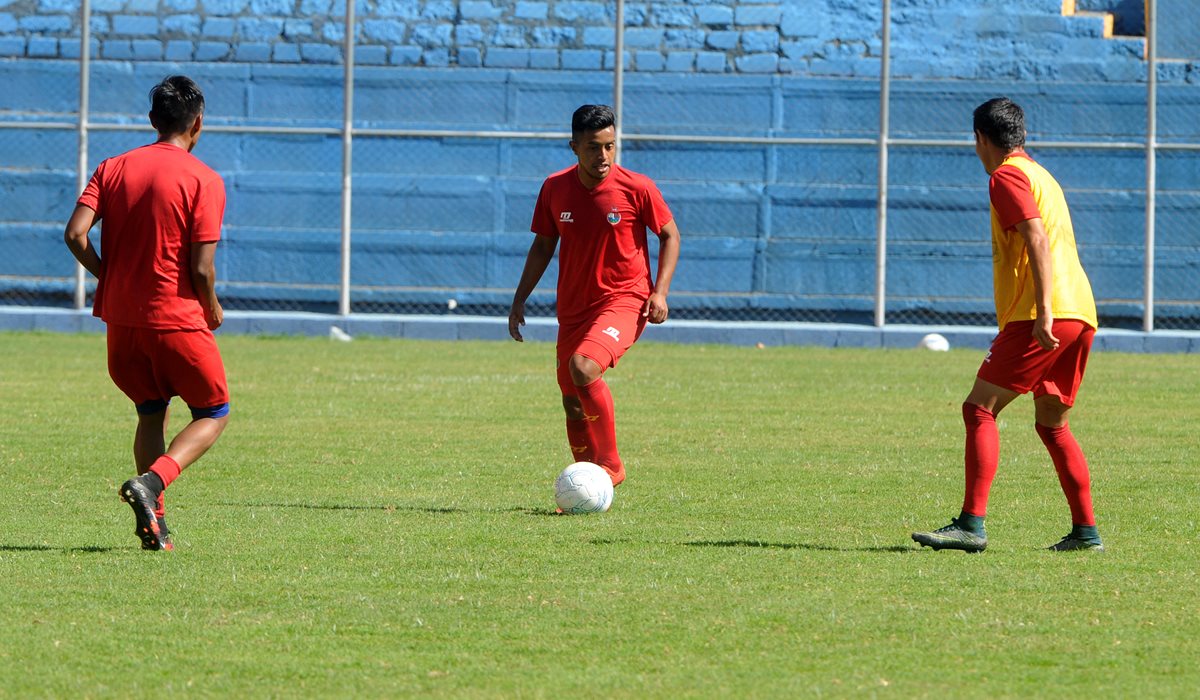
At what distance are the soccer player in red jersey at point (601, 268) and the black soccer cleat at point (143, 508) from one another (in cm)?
237

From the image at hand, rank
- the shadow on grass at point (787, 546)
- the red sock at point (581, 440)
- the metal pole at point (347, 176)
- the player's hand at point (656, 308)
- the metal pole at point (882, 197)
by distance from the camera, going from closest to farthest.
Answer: the shadow on grass at point (787, 546), the player's hand at point (656, 308), the red sock at point (581, 440), the metal pole at point (882, 197), the metal pole at point (347, 176)

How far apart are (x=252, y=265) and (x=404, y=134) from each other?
3.17 metres

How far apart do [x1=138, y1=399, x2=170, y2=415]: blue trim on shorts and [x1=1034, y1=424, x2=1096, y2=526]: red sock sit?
3582 millimetres

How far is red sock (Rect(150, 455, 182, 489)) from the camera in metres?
6.50

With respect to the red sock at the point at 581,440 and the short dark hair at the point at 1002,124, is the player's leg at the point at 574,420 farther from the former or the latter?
the short dark hair at the point at 1002,124

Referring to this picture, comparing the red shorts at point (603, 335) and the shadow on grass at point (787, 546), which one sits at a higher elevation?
the red shorts at point (603, 335)

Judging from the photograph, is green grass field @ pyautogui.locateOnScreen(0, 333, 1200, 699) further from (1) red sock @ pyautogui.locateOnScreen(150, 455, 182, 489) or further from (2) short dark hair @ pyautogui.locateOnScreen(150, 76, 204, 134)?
(2) short dark hair @ pyautogui.locateOnScreen(150, 76, 204, 134)

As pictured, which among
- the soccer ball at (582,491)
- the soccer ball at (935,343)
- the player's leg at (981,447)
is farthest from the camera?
the soccer ball at (935,343)

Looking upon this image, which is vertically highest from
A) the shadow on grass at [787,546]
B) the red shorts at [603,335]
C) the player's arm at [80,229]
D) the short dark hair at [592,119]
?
the short dark hair at [592,119]

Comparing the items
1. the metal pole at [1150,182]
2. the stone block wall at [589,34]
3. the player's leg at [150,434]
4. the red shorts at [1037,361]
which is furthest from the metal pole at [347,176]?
the red shorts at [1037,361]

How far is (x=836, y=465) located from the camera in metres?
9.56

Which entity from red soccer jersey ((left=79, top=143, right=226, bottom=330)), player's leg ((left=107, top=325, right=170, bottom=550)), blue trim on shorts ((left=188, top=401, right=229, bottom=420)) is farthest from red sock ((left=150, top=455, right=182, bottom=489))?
red soccer jersey ((left=79, top=143, right=226, bottom=330))

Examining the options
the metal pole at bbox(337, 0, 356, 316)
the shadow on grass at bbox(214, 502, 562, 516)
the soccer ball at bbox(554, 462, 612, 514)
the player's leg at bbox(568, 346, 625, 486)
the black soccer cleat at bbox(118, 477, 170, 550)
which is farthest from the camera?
the metal pole at bbox(337, 0, 356, 316)

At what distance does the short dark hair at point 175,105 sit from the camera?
652 cm
